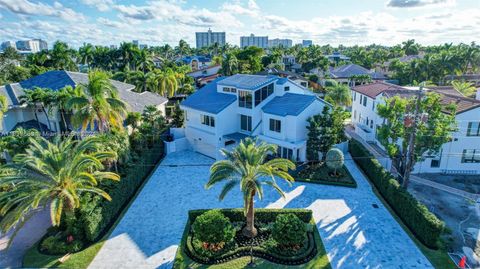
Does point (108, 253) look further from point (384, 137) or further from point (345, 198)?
point (384, 137)

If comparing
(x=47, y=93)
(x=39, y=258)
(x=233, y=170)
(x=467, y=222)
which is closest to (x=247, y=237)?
(x=233, y=170)

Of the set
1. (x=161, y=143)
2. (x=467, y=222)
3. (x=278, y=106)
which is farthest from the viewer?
(x=161, y=143)

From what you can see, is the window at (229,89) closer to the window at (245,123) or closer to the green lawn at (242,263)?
the window at (245,123)

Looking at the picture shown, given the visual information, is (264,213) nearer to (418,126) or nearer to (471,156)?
(418,126)

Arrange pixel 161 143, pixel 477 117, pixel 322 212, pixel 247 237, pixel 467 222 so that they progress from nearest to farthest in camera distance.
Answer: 1. pixel 247 237
2. pixel 467 222
3. pixel 322 212
4. pixel 477 117
5. pixel 161 143

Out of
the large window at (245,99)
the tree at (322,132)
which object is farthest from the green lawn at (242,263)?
the large window at (245,99)

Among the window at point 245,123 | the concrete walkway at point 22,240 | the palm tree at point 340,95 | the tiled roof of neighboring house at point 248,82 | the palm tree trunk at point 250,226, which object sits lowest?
the concrete walkway at point 22,240
